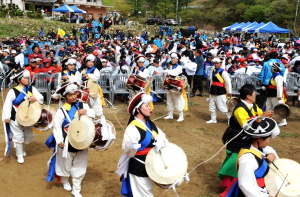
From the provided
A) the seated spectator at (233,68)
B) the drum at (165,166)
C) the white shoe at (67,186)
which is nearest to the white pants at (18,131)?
the white shoe at (67,186)

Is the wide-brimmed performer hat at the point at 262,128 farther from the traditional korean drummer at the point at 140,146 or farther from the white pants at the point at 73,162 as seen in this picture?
the white pants at the point at 73,162

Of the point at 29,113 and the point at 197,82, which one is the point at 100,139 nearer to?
the point at 29,113

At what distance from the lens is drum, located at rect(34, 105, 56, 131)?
637 cm

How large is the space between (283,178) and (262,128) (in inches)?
22.8

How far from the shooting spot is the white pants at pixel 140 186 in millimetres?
4000

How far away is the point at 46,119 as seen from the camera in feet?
20.9

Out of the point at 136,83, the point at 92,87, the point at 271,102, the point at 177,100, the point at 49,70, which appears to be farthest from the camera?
the point at 49,70

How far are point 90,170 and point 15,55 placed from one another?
1033 cm

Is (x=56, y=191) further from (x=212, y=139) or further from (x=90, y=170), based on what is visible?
(x=212, y=139)

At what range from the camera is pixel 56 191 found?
5520mm

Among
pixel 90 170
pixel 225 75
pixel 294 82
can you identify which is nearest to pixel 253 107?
pixel 90 170

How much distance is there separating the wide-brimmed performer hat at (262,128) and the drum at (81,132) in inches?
83.7

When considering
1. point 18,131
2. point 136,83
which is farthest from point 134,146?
point 136,83

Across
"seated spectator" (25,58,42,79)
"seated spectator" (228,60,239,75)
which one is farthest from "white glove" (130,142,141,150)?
"seated spectator" (228,60,239,75)
